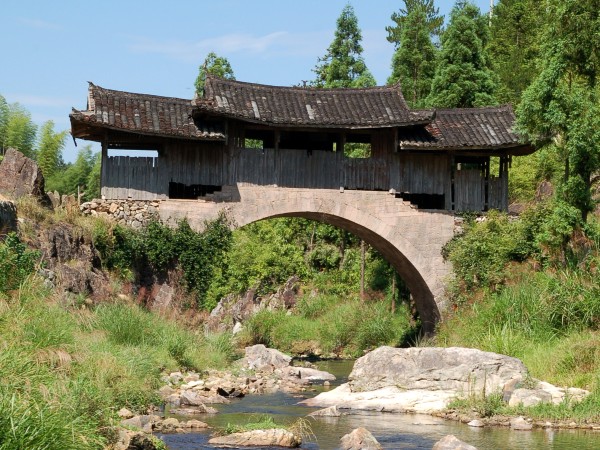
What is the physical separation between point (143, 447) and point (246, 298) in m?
22.3

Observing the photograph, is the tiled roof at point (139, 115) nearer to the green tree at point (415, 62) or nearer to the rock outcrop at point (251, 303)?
the rock outcrop at point (251, 303)

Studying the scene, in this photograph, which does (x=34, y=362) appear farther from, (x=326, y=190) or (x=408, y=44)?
(x=408, y=44)

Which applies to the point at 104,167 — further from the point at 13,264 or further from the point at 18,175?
the point at 13,264

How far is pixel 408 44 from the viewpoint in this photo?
39.3m

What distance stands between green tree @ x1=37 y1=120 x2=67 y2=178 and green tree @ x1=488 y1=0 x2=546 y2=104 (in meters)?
17.1

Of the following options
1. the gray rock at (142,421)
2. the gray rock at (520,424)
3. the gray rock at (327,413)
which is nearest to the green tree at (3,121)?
the gray rock at (327,413)

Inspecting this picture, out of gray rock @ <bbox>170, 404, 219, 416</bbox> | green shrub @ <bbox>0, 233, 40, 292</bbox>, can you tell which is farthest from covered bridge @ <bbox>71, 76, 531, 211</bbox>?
gray rock @ <bbox>170, 404, 219, 416</bbox>

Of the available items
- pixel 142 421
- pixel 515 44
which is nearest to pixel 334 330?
→ pixel 142 421

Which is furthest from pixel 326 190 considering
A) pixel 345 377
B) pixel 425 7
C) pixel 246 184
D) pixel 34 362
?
pixel 425 7

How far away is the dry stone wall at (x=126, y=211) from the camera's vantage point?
23734 mm

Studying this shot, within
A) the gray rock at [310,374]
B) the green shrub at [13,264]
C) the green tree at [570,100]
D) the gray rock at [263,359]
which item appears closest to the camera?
the green shrub at [13,264]

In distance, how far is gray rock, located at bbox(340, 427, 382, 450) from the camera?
1273cm

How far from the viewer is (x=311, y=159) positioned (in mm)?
24922

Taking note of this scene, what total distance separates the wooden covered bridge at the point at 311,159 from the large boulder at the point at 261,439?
36.9ft
